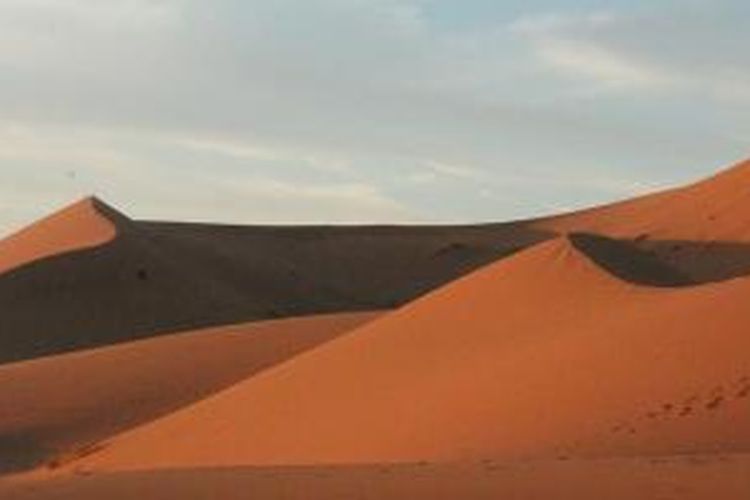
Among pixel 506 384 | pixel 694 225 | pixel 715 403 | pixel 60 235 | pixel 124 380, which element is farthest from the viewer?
pixel 60 235

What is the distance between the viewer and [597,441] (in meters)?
16.8

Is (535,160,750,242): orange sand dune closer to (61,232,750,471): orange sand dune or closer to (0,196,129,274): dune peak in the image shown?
(0,196,129,274): dune peak

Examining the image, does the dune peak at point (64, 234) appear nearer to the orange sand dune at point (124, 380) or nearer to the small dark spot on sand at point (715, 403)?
the orange sand dune at point (124, 380)

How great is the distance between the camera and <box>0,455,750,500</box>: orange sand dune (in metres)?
11.6

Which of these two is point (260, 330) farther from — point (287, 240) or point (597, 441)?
point (287, 240)

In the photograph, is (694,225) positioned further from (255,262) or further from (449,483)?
(449,483)

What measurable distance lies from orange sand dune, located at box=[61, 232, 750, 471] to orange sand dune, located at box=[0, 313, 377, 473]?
194 centimetres

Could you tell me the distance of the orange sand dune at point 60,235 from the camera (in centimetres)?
5569

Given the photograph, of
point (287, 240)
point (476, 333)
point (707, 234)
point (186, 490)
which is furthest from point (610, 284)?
point (287, 240)

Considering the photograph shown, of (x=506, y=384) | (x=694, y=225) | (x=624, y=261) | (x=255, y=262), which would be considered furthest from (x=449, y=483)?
(x=255, y=262)

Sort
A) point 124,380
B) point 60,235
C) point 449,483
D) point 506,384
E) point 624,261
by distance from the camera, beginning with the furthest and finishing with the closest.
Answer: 1. point 60,235
2. point 124,380
3. point 624,261
4. point 506,384
5. point 449,483

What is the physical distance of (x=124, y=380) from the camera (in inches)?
1200

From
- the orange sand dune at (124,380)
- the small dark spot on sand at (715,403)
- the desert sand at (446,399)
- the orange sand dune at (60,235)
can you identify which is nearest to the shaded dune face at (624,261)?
the desert sand at (446,399)

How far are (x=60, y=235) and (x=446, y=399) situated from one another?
40.1 meters
